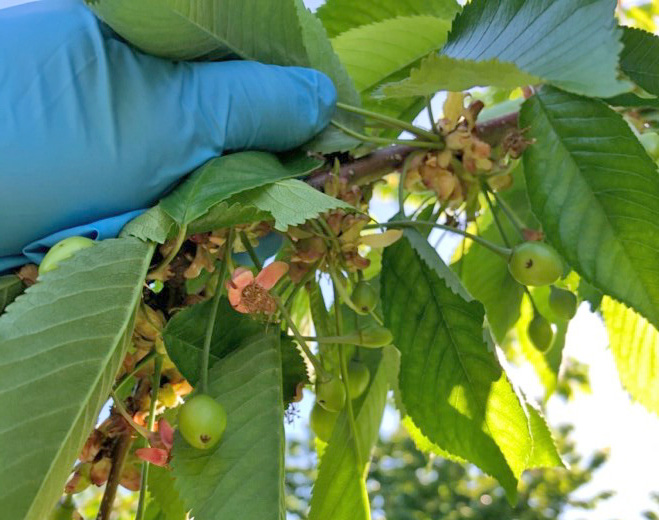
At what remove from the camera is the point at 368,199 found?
104cm

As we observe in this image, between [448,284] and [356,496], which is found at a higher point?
[448,284]

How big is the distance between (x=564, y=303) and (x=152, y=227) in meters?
0.60

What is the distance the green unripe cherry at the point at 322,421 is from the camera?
100cm

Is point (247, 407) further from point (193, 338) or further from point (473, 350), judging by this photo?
point (473, 350)

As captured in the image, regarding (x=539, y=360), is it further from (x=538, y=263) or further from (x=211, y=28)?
(x=211, y=28)

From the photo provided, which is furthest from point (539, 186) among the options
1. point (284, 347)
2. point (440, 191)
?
point (284, 347)

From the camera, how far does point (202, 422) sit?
735 millimetres

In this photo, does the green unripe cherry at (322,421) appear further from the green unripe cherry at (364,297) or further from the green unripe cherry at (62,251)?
the green unripe cherry at (62,251)

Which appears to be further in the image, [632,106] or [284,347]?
[632,106]

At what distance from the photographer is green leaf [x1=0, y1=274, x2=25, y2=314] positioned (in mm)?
789

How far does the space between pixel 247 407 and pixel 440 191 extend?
14.9 inches

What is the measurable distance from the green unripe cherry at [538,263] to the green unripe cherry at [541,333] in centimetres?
26

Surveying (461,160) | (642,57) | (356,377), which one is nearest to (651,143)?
(642,57)

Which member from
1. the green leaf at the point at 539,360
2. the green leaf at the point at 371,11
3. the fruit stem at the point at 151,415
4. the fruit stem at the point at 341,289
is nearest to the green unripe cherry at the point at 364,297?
the fruit stem at the point at 341,289
